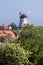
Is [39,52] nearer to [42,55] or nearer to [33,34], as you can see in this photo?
[42,55]

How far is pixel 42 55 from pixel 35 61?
50.1 inches

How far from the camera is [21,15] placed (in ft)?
365

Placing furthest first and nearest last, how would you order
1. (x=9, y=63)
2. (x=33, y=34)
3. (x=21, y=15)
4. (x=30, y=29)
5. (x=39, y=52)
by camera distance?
1. (x=21, y=15)
2. (x=30, y=29)
3. (x=33, y=34)
4. (x=39, y=52)
5. (x=9, y=63)

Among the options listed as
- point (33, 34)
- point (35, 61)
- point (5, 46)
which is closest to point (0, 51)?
point (5, 46)

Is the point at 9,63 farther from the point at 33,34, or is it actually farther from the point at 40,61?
the point at 33,34

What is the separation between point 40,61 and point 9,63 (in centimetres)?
366

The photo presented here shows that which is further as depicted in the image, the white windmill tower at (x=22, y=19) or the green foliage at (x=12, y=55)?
the white windmill tower at (x=22, y=19)

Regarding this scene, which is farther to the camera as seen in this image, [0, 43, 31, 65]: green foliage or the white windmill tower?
the white windmill tower

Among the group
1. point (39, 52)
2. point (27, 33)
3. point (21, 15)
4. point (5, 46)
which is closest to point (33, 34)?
point (27, 33)

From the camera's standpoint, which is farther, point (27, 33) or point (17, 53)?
point (27, 33)

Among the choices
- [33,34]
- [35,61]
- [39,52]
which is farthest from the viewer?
[33,34]

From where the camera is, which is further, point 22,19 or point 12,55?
point 22,19

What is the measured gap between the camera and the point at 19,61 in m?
29.2

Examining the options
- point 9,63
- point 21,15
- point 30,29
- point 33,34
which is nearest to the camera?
point 9,63
